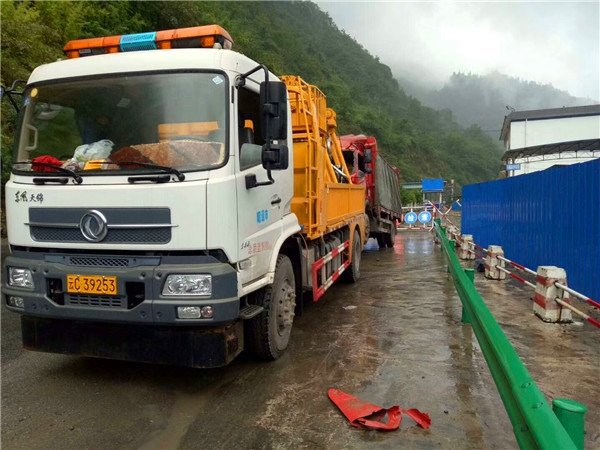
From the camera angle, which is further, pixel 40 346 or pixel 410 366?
pixel 410 366

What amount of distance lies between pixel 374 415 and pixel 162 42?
138 inches

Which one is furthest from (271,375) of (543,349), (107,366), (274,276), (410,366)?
(543,349)

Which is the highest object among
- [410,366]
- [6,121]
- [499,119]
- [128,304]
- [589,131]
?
[499,119]

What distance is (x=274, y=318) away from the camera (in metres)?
4.10

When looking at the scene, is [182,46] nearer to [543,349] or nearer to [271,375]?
[271,375]

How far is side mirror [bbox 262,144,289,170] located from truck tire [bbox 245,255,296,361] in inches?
41.4

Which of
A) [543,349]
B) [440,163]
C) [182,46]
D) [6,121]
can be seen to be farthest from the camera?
[440,163]

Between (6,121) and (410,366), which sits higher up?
(6,121)

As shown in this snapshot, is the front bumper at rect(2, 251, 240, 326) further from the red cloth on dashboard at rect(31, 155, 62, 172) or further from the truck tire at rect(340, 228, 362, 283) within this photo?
the truck tire at rect(340, 228, 362, 283)

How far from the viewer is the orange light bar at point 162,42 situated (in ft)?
12.3

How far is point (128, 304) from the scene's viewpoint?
3.23 m

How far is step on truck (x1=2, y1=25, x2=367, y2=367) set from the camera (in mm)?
3190

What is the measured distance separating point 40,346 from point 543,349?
4706 millimetres

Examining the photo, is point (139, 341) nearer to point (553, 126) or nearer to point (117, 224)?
point (117, 224)
